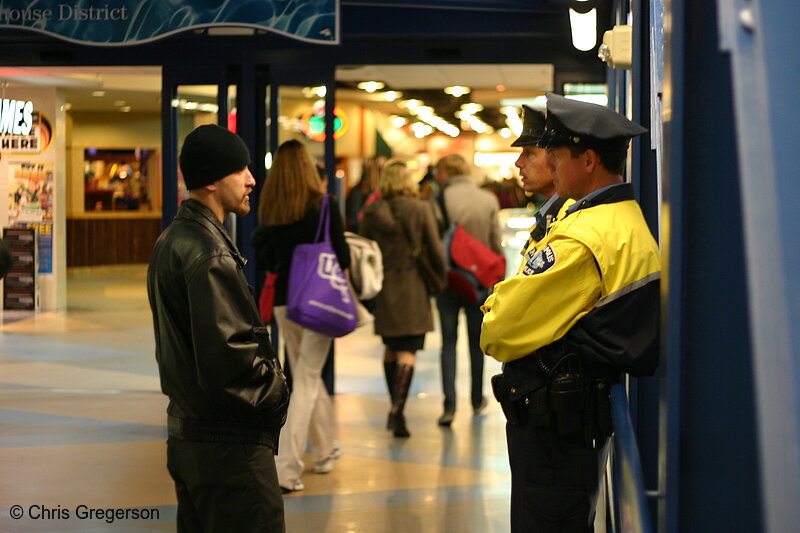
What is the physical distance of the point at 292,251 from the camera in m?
5.54

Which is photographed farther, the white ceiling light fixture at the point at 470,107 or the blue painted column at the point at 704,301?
the white ceiling light fixture at the point at 470,107

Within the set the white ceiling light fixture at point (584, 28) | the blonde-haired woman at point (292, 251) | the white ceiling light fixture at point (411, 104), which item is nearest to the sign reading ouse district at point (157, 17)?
the blonde-haired woman at point (292, 251)

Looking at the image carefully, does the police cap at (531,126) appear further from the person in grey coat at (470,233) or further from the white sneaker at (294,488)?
the person in grey coat at (470,233)

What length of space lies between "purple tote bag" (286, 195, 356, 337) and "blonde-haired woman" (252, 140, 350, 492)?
73 mm

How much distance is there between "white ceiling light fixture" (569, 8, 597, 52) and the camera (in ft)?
20.9

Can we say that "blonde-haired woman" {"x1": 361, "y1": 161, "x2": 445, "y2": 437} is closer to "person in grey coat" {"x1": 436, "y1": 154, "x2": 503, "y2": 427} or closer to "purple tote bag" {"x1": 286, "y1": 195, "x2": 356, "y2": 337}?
"person in grey coat" {"x1": 436, "y1": 154, "x2": 503, "y2": 427}

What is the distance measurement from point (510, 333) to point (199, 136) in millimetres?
1057

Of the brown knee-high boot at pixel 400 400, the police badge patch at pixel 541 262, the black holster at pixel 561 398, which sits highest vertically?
the police badge patch at pixel 541 262

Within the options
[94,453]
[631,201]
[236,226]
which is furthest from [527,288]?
[236,226]

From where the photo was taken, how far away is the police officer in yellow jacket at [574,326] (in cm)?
243

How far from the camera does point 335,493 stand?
210 inches

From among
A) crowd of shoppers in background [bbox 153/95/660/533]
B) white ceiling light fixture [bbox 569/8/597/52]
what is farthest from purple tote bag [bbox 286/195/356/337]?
crowd of shoppers in background [bbox 153/95/660/533]

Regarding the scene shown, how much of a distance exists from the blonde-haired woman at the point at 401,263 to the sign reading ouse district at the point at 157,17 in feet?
4.94

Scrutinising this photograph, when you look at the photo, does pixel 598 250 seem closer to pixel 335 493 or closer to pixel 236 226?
pixel 335 493
